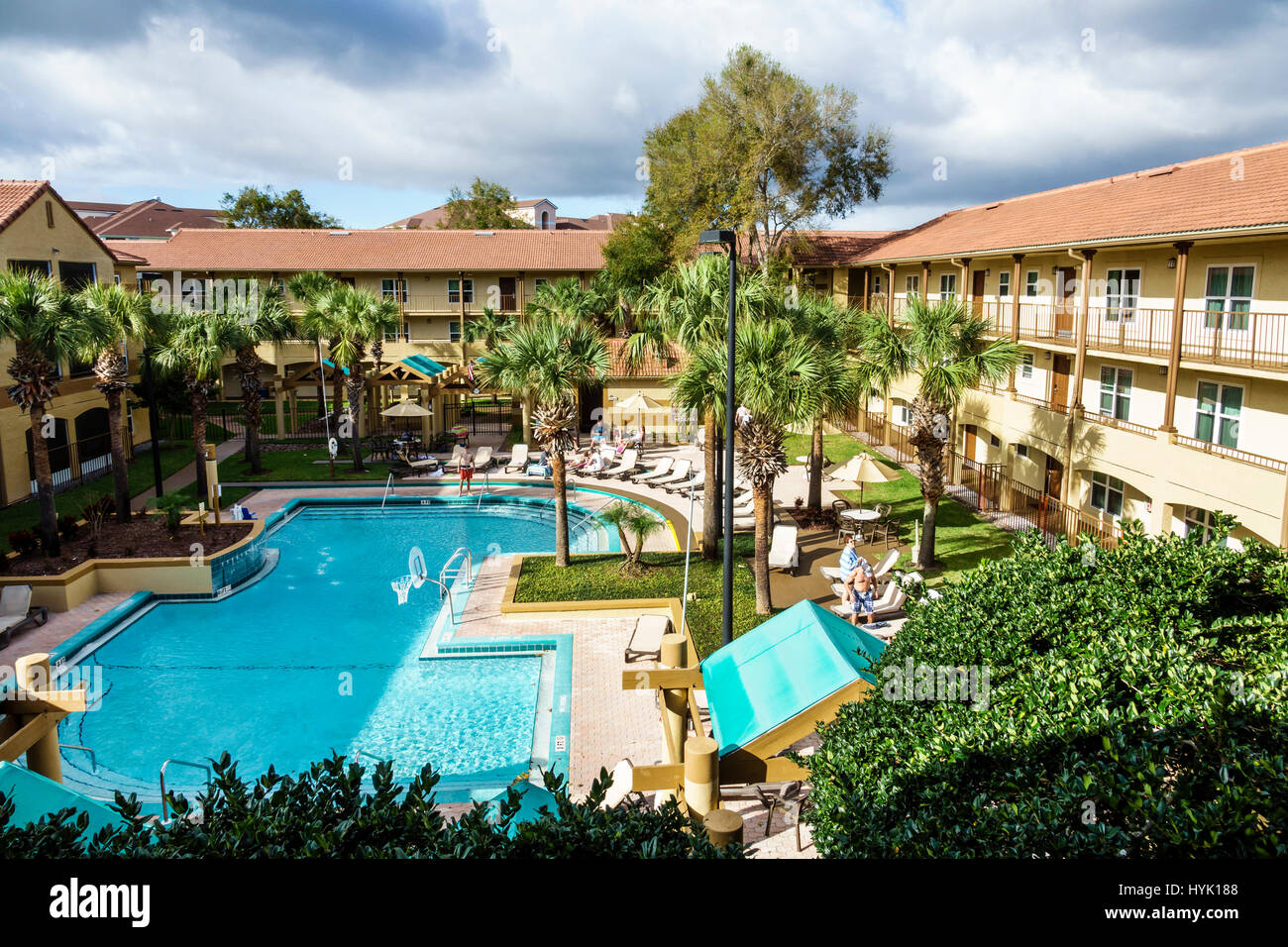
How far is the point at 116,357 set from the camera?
72.4 feet

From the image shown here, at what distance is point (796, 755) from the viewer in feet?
26.6

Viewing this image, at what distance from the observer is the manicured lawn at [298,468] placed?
28.8 meters

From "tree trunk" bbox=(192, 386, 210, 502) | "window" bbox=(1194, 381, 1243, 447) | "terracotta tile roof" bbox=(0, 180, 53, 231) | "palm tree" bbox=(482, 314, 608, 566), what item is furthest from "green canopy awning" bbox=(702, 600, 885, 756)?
"terracotta tile roof" bbox=(0, 180, 53, 231)

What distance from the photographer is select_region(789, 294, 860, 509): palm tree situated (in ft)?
53.4

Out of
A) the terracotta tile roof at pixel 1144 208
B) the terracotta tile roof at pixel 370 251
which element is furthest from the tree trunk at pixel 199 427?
the terracotta tile roof at pixel 1144 208

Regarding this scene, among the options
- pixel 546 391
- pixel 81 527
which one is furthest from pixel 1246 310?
pixel 81 527

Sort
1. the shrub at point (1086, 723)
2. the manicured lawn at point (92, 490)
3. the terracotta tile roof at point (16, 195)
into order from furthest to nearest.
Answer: the terracotta tile roof at point (16, 195) → the manicured lawn at point (92, 490) → the shrub at point (1086, 723)

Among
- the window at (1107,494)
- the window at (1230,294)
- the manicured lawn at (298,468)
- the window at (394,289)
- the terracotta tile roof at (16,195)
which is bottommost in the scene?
the manicured lawn at (298,468)

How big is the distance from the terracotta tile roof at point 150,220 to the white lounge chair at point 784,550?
62450 millimetres

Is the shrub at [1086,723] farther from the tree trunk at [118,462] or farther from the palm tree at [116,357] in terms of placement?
the palm tree at [116,357]

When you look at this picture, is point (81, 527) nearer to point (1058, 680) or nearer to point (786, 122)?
point (1058, 680)

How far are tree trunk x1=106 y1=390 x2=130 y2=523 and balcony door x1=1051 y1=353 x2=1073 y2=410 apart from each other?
2414cm

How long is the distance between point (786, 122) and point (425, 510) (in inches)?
896

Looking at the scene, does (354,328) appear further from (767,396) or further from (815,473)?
(767,396)
